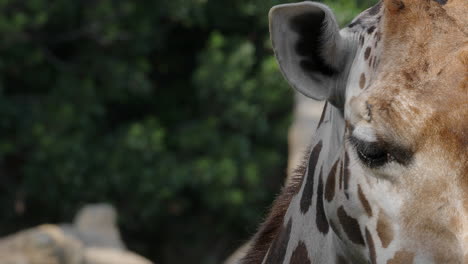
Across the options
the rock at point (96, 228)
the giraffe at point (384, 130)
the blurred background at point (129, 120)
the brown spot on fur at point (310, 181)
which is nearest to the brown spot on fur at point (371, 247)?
the giraffe at point (384, 130)

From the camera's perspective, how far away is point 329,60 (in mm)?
2564

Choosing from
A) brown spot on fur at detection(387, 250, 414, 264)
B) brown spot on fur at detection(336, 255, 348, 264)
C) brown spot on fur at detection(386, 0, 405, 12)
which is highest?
brown spot on fur at detection(386, 0, 405, 12)

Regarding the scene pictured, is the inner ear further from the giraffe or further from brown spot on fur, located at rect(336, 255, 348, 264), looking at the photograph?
brown spot on fur, located at rect(336, 255, 348, 264)

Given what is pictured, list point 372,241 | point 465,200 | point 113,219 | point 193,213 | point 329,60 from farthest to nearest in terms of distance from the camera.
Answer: point 193,213 → point 113,219 → point 329,60 → point 372,241 → point 465,200

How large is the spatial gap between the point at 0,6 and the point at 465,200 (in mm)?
9118

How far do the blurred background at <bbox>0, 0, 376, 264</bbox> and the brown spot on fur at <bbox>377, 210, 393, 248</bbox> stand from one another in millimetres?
8303

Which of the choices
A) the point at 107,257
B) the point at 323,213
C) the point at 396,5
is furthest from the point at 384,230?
the point at 107,257

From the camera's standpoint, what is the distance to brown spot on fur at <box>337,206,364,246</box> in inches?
97.0

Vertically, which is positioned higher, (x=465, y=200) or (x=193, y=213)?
(x=465, y=200)

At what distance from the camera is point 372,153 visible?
90.0 inches

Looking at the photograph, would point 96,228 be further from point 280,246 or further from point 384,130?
point 384,130

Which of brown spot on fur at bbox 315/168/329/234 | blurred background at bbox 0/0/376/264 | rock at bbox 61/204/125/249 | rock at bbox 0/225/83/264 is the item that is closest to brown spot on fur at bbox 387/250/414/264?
brown spot on fur at bbox 315/168/329/234

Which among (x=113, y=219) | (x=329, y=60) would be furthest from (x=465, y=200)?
(x=113, y=219)

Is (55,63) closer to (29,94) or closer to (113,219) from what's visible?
(29,94)
